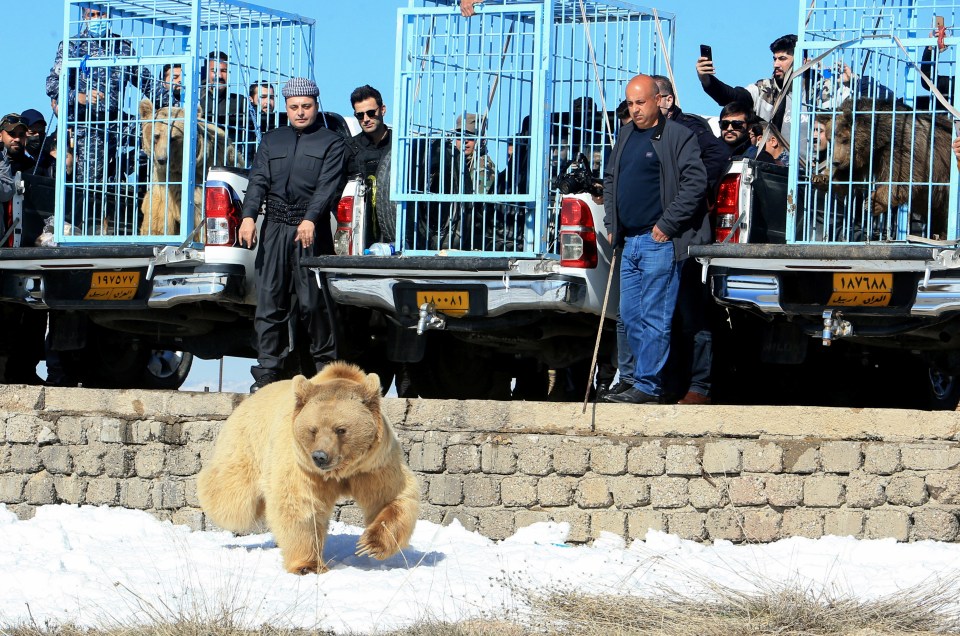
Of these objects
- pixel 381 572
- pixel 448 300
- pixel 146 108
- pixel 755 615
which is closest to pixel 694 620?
pixel 755 615

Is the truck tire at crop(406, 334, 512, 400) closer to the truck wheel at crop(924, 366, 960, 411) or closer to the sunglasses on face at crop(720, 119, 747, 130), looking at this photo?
the sunglasses on face at crop(720, 119, 747, 130)

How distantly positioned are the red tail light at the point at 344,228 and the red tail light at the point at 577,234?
62.0 inches

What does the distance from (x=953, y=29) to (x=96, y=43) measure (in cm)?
574

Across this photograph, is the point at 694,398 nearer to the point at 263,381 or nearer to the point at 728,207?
the point at 728,207

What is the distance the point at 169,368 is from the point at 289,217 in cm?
510

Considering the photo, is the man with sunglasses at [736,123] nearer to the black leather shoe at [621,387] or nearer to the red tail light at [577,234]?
the red tail light at [577,234]

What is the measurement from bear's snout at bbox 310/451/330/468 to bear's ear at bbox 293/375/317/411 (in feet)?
1.00

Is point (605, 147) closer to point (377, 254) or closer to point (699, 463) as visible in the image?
point (377, 254)

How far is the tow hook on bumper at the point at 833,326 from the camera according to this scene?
9078 millimetres

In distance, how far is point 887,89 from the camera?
30.7ft

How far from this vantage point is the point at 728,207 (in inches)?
373

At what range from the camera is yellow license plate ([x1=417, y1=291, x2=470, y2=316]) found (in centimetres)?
984

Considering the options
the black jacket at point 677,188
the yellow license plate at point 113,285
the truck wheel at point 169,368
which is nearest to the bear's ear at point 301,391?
the black jacket at point 677,188

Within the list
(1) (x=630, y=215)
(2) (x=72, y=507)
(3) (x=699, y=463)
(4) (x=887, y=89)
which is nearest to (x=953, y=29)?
(4) (x=887, y=89)
